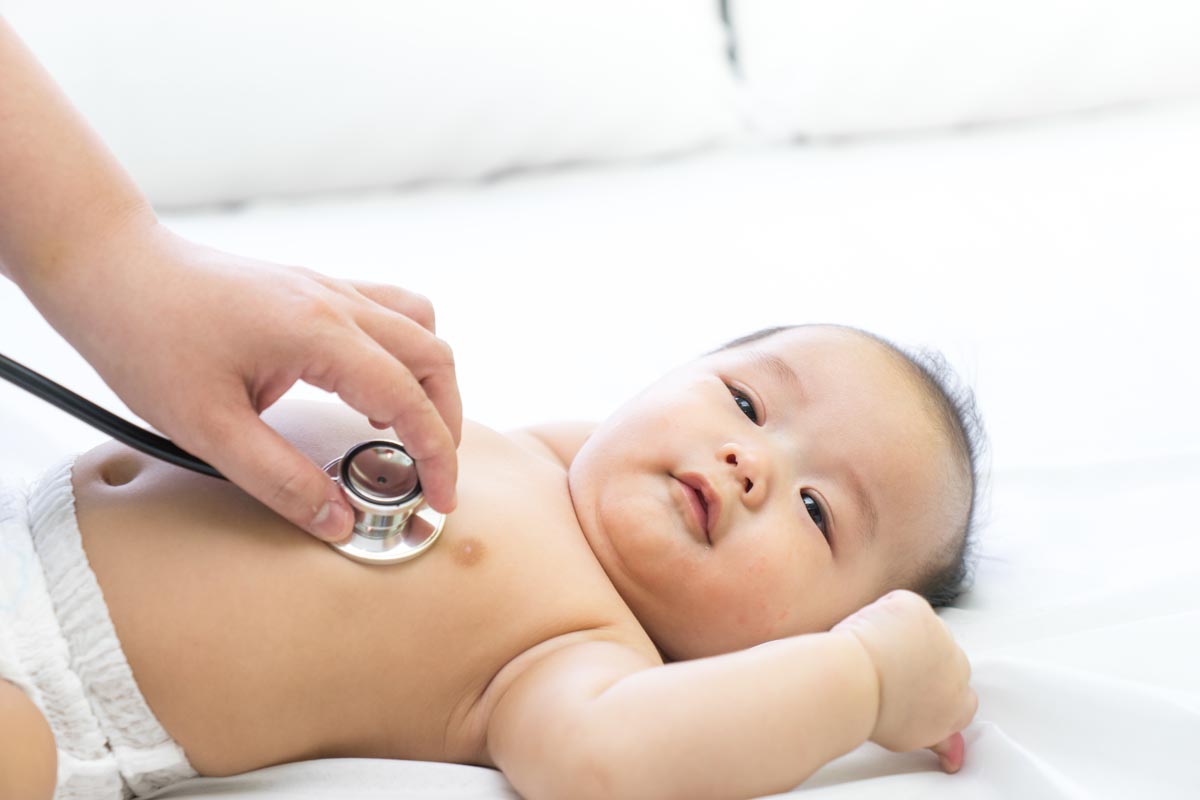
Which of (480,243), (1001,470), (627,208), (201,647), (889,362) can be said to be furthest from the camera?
(627,208)

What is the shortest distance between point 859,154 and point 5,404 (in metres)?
1.55

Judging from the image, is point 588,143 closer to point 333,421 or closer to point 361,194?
point 361,194

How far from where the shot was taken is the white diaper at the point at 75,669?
93 cm

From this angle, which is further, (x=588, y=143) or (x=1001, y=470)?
(x=588, y=143)

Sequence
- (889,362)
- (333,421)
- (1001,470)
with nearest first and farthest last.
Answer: (333,421)
(889,362)
(1001,470)

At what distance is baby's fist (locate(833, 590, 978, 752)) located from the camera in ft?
3.13

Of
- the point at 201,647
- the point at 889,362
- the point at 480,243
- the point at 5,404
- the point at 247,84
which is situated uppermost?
the point at 247,84

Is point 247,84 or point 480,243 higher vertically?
point 247,84

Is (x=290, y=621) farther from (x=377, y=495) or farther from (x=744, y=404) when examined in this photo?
(x=744, y=404)

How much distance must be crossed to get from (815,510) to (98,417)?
26.2 inches

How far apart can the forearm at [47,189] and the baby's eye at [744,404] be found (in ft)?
2.00

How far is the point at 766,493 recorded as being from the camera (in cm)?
116

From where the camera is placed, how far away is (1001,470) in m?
1.47

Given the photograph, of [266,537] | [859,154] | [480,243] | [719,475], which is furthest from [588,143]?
[266,537]
